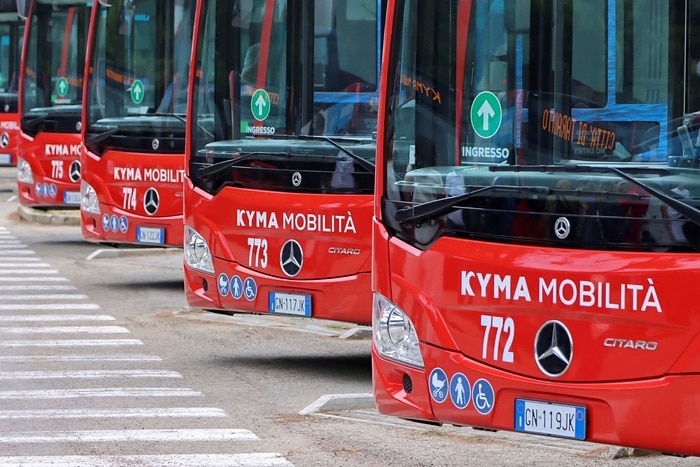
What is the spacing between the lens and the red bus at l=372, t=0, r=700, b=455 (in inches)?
232

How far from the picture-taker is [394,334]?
272 inches

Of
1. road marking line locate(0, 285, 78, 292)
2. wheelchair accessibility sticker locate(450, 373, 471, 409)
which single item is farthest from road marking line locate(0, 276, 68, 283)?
wheelchair accessibility sticker locate(450, 373, 471, 409)

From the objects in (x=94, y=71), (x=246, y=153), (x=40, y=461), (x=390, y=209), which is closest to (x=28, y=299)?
(x=94, y=71)

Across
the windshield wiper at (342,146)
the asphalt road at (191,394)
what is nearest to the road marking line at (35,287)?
the asphalt road at (191,394)

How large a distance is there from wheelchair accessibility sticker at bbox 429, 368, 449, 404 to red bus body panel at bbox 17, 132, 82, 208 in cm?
1394

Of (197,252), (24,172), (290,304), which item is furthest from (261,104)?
(24,172)

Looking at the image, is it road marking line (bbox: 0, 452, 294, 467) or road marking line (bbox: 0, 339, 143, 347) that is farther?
road marking line (bbox: 0, 339, 143, 347)

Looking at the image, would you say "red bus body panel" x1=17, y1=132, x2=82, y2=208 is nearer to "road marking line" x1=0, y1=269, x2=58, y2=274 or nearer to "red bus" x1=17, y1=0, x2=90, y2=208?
"red bus" x1=17, y1=0, x2=90, y2=208

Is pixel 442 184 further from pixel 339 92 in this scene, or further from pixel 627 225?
pixel 339 92

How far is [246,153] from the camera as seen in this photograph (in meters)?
10.6

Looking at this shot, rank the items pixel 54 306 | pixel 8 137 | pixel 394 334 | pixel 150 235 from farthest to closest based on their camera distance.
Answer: pixel 8 137, pixel 150 235, pixel 54 306, pixel 394 334

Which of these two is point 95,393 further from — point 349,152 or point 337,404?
point 349,152

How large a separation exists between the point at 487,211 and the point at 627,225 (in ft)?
2.20

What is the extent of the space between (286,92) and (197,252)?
1308mm
